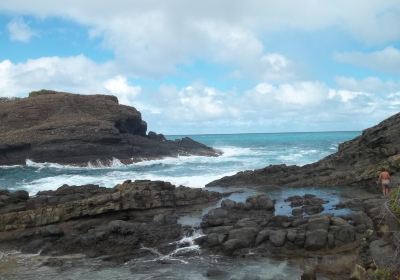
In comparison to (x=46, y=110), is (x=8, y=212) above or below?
below

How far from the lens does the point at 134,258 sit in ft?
53.8

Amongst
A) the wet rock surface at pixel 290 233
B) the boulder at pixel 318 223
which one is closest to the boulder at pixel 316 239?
the wet rock surface at pixel 290 233

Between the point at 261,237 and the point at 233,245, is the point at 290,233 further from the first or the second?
the point at 233,245

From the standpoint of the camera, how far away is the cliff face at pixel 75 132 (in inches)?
1976

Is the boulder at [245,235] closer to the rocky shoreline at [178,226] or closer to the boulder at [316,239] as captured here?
the rocky shoreline at [178,226]

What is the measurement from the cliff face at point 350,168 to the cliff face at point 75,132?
24.0 m

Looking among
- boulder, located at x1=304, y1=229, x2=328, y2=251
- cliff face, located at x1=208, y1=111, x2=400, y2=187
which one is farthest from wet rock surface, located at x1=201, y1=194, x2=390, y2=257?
cliff face, located at x1=208, y1=111, x2=400, y2=187

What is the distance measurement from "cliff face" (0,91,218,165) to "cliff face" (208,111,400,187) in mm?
23991

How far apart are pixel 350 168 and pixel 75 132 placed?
3249 centimetres

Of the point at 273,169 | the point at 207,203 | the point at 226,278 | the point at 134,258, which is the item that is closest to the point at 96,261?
the point at 134,258

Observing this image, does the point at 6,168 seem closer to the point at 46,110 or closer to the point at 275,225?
the point at 46,110

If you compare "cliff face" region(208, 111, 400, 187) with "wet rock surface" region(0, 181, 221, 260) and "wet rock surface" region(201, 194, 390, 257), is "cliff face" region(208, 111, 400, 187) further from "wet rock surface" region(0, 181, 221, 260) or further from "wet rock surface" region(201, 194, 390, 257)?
"wet rock surface" region(201, 194, 390, 257)

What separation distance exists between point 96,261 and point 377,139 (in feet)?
69.3

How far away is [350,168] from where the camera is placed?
29.8m
